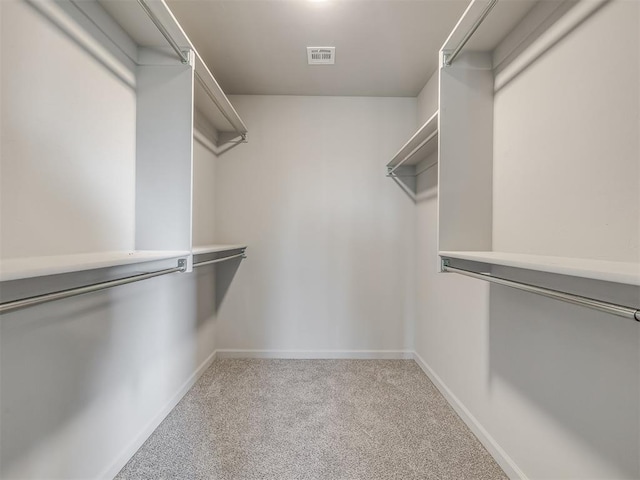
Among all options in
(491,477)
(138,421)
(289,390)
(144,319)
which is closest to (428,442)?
(491,477)

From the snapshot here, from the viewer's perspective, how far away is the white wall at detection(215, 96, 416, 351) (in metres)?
2.64

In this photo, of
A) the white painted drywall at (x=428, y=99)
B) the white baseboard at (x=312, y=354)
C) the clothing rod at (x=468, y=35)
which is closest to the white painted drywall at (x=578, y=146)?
the clothing rod at (x=468, y=35)

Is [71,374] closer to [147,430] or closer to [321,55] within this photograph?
[147,430]

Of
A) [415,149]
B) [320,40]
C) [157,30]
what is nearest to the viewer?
[157,30]

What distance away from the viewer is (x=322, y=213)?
2.64 metres

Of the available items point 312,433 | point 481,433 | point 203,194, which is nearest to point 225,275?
point 203,194

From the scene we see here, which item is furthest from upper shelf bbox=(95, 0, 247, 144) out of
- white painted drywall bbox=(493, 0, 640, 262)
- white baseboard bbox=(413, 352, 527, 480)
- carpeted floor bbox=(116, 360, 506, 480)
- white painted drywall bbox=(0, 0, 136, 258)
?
white baseboard bbox=(413, 352, 527, 480)

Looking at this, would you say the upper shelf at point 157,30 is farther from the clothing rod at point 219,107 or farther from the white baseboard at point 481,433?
the white baseboard at point 481,433

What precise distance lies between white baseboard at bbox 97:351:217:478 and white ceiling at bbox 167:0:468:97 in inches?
93.3

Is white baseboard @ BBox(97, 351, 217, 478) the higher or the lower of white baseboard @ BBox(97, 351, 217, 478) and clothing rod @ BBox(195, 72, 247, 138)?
the lower

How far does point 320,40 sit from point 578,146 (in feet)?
5.32

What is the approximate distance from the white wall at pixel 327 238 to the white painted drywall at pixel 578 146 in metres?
1.32

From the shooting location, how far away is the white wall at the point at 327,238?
2637 millimetres

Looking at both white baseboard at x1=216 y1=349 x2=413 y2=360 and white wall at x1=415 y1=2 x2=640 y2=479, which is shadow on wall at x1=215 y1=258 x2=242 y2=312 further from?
white wall at x1=415 y1=2 x2=640 y2=479
